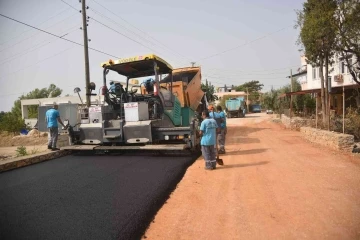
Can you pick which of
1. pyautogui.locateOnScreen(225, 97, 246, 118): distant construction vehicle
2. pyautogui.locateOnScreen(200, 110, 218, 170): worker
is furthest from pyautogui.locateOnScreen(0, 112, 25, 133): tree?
pyautogui.locateOnScreen(225, 97, 246, 118): distant construction vehicle

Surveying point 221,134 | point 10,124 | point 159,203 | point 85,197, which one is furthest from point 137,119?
point 10,124

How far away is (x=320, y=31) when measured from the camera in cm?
1213

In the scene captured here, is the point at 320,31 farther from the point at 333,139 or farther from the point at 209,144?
the point at 209,144

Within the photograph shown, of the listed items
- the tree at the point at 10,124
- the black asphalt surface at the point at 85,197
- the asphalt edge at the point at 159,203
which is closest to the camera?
the black asphalt surface at the point at 85,197

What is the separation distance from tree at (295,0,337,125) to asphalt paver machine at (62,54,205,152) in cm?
745

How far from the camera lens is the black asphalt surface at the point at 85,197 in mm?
2947

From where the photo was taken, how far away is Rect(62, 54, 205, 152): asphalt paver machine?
22.6ft

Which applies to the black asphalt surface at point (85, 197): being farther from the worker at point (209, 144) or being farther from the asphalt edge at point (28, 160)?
the worker at point (209, 144)

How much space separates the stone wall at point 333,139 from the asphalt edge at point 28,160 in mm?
7905

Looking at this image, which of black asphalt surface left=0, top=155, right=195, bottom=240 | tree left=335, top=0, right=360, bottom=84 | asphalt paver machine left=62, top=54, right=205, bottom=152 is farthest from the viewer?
tree left=335, top=0, right=360, bottom=84

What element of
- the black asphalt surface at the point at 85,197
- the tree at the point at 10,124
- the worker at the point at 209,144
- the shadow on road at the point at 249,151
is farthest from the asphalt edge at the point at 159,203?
the tree at the point at 10,124

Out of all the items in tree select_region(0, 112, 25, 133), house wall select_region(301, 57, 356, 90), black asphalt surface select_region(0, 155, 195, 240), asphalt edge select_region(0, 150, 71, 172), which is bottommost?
black asphalt surface select_region(0, 155, 195, 240)

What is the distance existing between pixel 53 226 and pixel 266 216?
8.39ft

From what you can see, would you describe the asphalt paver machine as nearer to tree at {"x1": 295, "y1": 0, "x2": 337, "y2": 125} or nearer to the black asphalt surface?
the black asphalt surface
